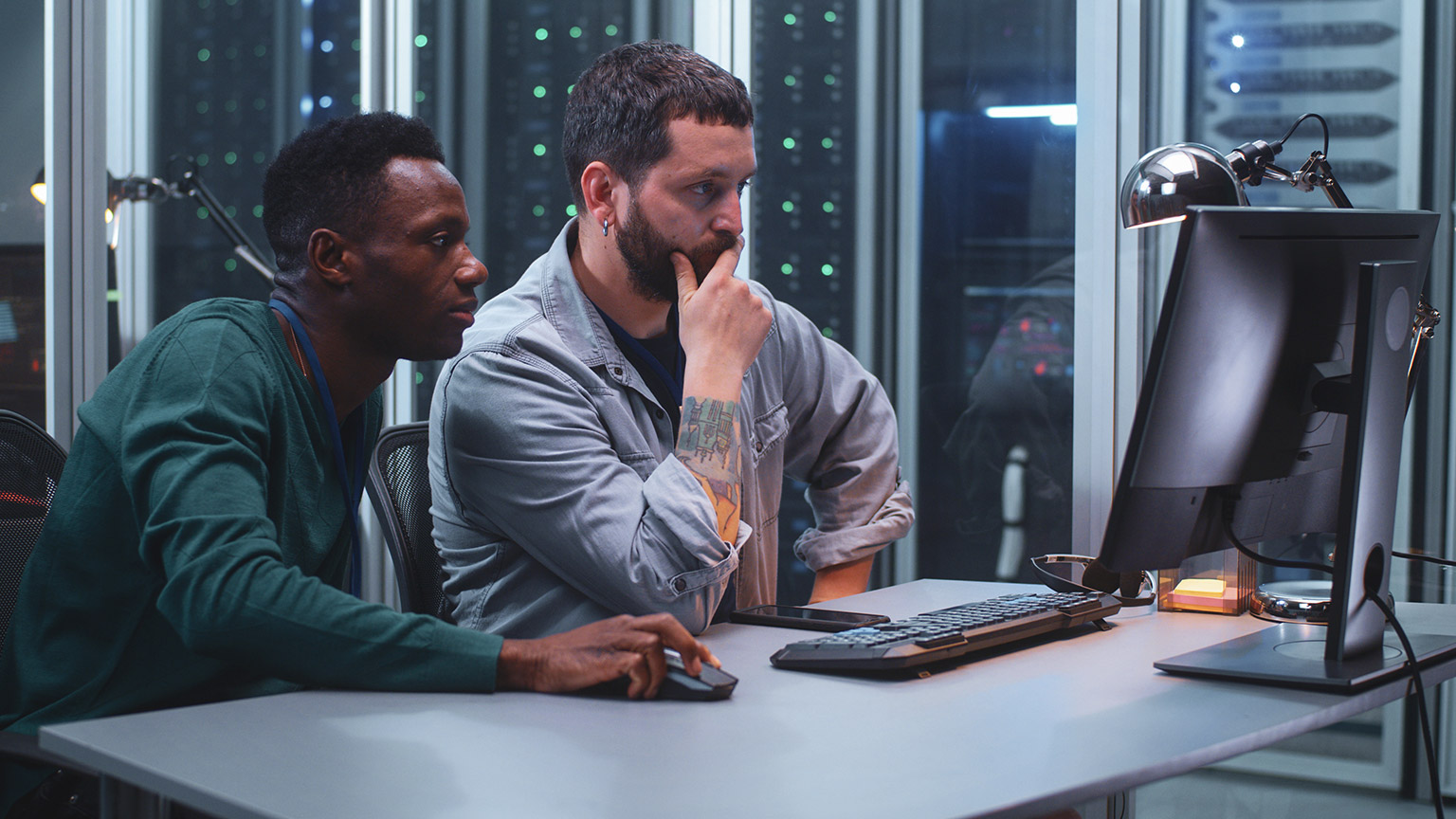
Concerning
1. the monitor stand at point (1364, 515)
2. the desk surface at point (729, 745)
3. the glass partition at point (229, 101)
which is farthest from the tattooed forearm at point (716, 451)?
the glass partition at point (229, 101)

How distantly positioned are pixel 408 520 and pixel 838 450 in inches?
25.2

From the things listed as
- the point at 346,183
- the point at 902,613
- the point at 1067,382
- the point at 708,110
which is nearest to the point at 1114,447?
the point at 1067,382

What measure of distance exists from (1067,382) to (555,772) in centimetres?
229

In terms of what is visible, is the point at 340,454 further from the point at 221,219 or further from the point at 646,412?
the point at 221,219

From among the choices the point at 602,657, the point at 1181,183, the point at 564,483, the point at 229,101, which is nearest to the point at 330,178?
the point at 564,483

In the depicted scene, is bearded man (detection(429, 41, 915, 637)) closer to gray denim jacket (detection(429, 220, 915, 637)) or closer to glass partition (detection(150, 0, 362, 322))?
gray denim jacket (detection(429, 220, 915, 637))

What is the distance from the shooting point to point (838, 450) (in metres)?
1.82

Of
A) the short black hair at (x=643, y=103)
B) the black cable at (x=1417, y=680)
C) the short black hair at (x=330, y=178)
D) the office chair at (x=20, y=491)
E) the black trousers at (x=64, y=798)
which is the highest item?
the short black hair at (x=643, y=103)

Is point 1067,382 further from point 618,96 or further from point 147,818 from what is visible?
point 147,818

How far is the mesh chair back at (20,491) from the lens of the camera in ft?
4.53

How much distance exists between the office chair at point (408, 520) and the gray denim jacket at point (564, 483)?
11 centimetres

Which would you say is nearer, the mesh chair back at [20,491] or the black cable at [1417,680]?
the black cable at [1417,680]

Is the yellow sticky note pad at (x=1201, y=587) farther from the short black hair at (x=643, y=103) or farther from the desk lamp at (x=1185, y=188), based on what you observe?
the short black hair at (x=643, y=103)

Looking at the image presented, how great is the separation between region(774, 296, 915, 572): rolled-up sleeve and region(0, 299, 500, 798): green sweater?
0.72 m
